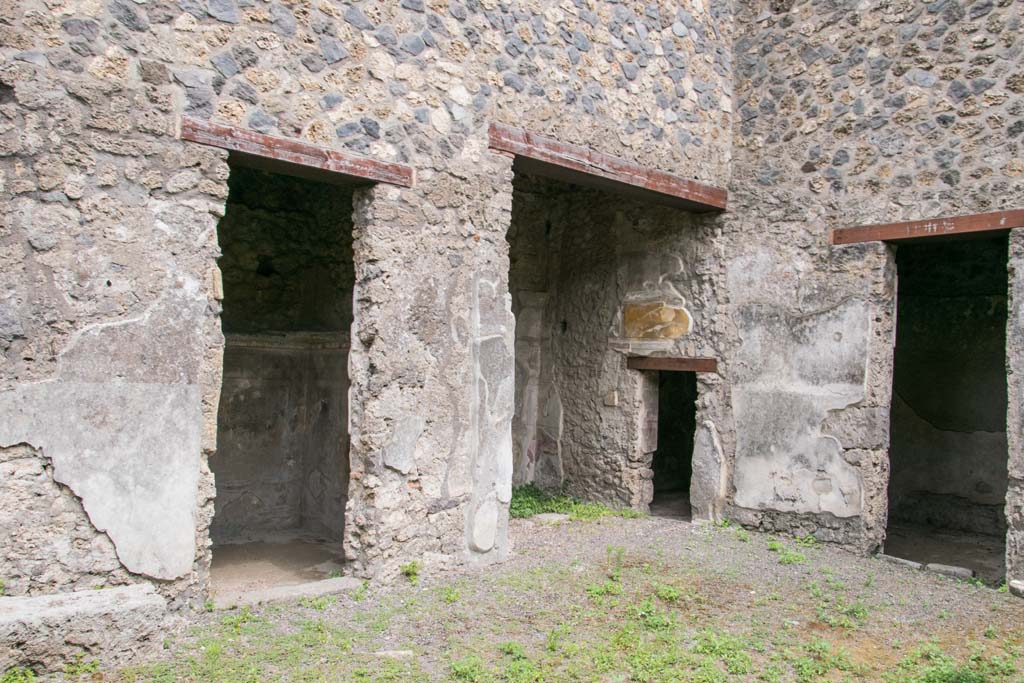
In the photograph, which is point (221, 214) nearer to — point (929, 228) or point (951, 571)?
point (929, 228)

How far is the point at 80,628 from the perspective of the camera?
3447 mm

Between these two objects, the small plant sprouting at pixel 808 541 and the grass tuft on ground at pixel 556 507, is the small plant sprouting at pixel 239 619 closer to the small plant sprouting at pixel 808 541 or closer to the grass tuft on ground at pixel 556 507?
the grass tuft on ground at pixel 556 507

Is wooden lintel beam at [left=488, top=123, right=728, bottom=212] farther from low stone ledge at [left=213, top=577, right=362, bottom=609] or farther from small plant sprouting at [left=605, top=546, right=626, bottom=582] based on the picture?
low stone ledge at [left=213, top=577, right=362, bottom=609]

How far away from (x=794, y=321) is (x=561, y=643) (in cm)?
359

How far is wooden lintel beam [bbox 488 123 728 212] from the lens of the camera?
541cm

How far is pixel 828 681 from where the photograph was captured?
3.74m

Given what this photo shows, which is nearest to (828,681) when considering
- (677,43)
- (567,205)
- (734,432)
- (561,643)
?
(561,643)

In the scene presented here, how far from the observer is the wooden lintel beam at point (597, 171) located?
541cm

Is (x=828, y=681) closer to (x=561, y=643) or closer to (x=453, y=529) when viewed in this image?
(x=561, y=643)

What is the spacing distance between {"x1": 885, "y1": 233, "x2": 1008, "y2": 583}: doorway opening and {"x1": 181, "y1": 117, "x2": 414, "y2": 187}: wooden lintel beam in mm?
A: 5697

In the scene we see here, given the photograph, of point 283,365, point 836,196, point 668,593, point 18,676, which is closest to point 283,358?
point 283,365

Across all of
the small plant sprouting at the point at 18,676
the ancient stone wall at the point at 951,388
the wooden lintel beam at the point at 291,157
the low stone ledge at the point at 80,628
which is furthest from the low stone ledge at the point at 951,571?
the small plant sprouting at the point at 18,676

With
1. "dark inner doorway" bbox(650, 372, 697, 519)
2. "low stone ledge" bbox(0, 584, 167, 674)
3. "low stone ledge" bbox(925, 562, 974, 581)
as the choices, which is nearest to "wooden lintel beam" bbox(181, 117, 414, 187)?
"low stone ledge" bbox(0, 584, 167, 674)

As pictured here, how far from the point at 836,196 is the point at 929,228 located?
745 millimetres
